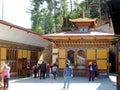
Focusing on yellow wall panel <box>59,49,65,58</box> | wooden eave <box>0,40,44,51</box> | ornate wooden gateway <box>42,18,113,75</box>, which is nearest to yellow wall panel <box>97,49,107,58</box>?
ornate wooden gateway <box>42,18,113,75</box>

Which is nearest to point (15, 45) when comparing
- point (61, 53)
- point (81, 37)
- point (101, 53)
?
point (61, 53)

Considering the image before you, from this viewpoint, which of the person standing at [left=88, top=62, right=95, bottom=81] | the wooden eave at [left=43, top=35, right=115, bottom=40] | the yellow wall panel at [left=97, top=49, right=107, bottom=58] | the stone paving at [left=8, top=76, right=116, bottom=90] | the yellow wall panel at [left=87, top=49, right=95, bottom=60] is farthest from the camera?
the yellow wall panel at [left=87, top=49, right=95, bottom=60]

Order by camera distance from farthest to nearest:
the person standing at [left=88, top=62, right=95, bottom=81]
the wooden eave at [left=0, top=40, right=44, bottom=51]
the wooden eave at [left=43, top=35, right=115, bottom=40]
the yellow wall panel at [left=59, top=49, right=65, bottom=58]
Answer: the yellow wall panel at [left=59, top=49, right=65, bottom=58]
the wooden eave at [left=43, top=35, right=115, bottom=40]
the person standing at [left=88, top=62, right=95, bottom=81]
the wooden eave at [left=0, top=40, right=44, bottom=51]

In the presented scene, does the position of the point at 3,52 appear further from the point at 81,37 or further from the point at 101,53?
the point at 101,53

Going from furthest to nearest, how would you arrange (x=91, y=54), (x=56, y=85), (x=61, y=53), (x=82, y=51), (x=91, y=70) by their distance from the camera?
(x=61, y=53) → (x=82, y=51) → (x=91, y=54) → (x=91, y=70) → (x=56, y=85)

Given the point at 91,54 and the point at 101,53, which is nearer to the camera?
the point at 101,53

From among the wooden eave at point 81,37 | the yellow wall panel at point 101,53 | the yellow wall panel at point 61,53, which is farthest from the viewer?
the yellow wall panel at point 61,53

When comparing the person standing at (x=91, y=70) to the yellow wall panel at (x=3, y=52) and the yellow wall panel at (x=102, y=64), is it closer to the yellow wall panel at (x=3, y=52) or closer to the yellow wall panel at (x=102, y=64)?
the yellow wall panel at (x=102, y=64)

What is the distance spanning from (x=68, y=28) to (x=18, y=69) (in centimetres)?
2656

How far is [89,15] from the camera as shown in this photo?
56.9 metres

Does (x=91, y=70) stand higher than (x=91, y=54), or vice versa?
(x=91, y=54)

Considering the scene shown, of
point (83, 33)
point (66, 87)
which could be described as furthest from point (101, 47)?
point (66, 87)

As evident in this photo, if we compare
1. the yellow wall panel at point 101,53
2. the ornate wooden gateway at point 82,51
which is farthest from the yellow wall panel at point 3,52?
the yellow wall panel at point 101,53

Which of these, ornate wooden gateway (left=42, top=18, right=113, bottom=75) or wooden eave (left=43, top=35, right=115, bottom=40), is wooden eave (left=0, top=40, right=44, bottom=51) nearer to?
wooden eave (left=43, top=35, right=115, bottom=40)
